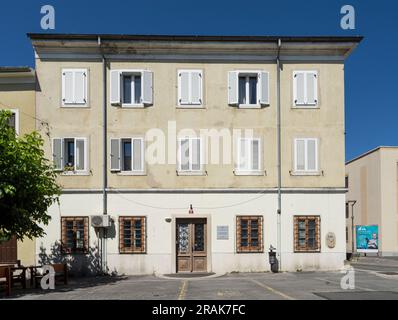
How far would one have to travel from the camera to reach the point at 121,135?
17656 mm

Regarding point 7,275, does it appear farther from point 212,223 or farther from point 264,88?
point 264,88

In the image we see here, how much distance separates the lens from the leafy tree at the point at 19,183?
12.2 m

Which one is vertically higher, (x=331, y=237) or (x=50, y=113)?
(x=50, y=113)

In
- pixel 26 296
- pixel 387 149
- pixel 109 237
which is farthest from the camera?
pixel 387 149

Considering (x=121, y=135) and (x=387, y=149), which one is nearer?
(x=121, y=135)

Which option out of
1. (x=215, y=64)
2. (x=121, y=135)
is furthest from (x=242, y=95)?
(x=121, y=135)

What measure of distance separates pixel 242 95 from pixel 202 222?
5772 millimetres

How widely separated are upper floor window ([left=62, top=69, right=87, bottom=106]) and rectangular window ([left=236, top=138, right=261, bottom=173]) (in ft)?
22.6

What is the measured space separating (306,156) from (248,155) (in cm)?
251

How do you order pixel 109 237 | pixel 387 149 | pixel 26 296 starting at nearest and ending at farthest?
pixel 26 296 < pixel 109 237 < pixel 387 149

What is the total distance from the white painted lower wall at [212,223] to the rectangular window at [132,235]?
0.69 feet

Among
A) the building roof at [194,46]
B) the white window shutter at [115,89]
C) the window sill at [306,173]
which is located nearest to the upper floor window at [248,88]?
the building roof at [194,46]

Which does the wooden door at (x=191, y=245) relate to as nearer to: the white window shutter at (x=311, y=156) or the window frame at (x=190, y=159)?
the window frame at (x=190, y=159)

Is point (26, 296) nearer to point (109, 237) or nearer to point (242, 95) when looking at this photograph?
point (109, 237)
